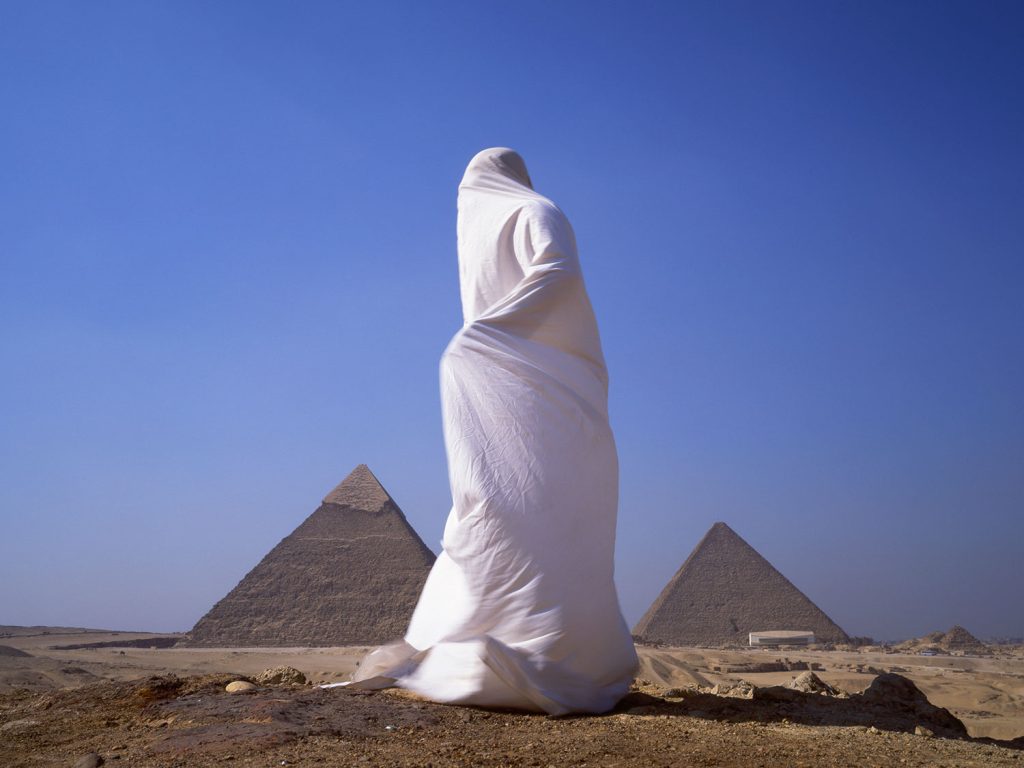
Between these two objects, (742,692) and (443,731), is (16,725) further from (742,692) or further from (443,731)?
(742,692)

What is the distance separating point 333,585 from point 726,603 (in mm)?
17991

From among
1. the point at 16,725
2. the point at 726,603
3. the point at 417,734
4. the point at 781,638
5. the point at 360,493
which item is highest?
the point at 360,493

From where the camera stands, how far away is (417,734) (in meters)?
4.67

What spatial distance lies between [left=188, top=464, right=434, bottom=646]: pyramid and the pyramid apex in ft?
0.25

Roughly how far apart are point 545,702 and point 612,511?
1392 millimetres

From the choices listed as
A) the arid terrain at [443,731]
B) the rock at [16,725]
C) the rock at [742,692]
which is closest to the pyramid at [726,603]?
the rock at [742,692]

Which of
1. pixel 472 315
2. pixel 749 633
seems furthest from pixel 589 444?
pixel 749 633

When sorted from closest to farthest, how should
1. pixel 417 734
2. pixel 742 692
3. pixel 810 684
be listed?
pixel 417 734 < pixel 742 692 < pixel 810 684

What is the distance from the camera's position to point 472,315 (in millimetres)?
6855

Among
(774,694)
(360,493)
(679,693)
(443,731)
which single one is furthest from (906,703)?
(360,493)

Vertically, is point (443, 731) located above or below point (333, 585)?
Result: below

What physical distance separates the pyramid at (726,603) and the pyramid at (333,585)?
1102 centimetres

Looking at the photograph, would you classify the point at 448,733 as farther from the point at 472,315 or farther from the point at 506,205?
the point at 506,205

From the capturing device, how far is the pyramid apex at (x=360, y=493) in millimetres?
46875
